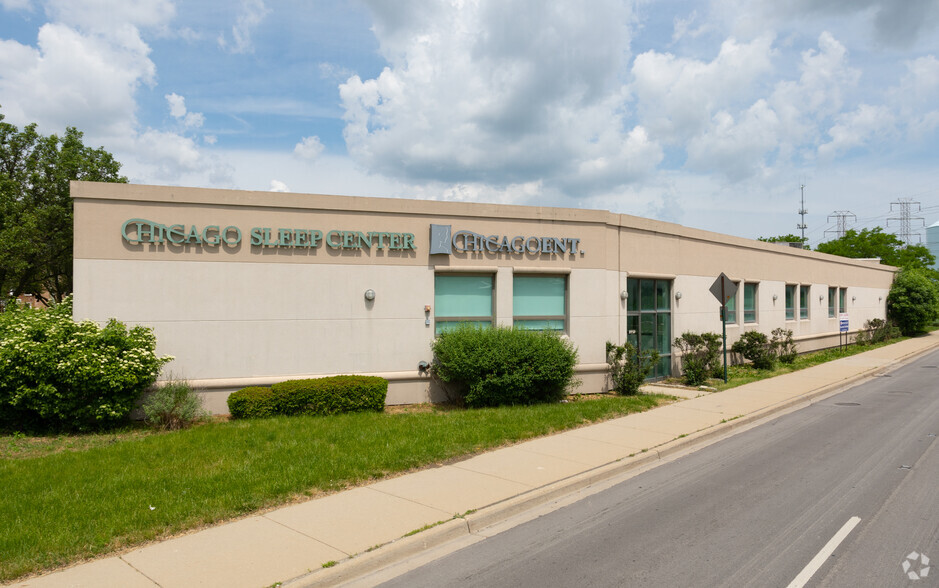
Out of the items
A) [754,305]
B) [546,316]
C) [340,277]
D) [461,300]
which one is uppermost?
[340,277]

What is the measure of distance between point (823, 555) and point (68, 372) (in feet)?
Answer: 36.9

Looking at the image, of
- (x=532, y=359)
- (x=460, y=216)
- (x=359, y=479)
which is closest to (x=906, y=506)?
(x=359, y=479)

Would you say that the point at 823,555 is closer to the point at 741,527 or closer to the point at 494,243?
the point at 741,527

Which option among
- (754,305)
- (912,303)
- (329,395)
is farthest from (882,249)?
(329,395)

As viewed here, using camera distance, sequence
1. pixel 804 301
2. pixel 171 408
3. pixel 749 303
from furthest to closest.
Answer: pixel 804 301 → pixel 749 303 → pixel 171 408

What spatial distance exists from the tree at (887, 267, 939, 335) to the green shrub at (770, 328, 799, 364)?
19963mm

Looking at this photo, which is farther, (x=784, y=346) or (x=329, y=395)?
(x=784, y=346)

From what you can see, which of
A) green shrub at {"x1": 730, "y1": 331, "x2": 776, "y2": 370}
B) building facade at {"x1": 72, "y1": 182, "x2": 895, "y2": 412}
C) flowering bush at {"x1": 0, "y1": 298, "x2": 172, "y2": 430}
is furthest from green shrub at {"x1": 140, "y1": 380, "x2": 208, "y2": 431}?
green shrub at {"x1": 730, "y1": 331, "x2": 776, "y2": 370}

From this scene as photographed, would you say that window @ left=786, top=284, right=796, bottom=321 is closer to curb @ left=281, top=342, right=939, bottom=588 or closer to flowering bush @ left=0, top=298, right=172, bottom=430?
curb @ left=281, top=342, right=939, bottom=588

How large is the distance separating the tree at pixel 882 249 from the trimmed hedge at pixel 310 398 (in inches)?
2224

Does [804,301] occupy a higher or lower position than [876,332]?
higher

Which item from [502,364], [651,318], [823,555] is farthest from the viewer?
[651,318]

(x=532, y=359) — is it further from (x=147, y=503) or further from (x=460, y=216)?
(x=147, y=503)

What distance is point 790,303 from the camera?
28.1 meters
